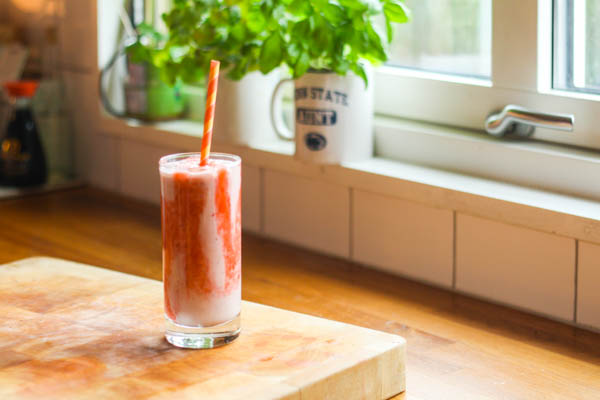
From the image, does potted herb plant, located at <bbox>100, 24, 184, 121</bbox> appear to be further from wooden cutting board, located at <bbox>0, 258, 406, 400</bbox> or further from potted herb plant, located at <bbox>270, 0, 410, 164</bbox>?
wooden cutting board, located at <bbox>0, 258, 406, 400</bbox>

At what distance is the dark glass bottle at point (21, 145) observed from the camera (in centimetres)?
176

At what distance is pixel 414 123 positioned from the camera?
148cm

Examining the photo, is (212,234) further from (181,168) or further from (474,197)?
(474,197)

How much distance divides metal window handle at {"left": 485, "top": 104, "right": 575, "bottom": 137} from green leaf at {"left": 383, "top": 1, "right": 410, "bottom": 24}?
0.19 m

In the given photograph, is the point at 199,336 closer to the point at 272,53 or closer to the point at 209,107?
the point at 209,107

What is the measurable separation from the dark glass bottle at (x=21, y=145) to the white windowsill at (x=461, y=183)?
1.19ft

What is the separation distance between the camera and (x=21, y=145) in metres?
1.79

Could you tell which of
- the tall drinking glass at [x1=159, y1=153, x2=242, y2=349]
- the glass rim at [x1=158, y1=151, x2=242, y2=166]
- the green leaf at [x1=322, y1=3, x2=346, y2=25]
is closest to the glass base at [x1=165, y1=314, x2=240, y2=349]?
the tall drinking glass at [x1=159, y1=153, x2=242, y2=349]

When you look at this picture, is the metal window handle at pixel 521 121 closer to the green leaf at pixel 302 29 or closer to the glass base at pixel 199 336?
the green leaf at pixel 302 29

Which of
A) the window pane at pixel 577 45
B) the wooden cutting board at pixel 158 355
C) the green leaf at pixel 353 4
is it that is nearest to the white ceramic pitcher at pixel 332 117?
the green leaf at pixel 353 4

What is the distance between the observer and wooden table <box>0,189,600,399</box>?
95 centimetres

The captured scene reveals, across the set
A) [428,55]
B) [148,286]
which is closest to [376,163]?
[428,55]

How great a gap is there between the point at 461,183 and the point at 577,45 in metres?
0.24

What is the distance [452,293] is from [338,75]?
0.35 metres
